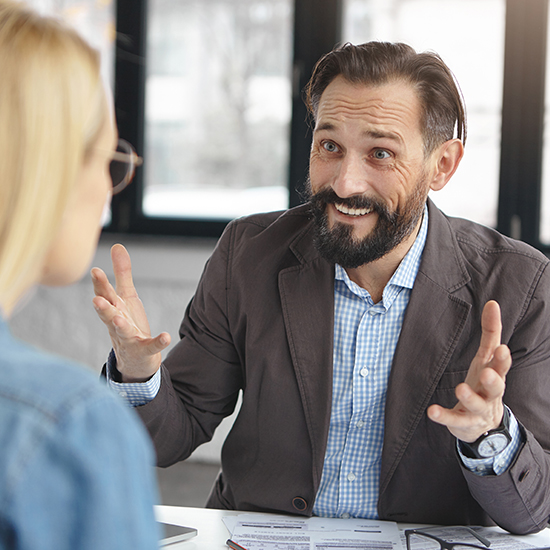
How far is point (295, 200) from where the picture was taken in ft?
10.9

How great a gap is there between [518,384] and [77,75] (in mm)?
1001

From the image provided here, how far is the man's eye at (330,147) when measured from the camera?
1433 mm

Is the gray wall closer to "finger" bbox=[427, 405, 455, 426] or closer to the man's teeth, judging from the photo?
the man's teeth

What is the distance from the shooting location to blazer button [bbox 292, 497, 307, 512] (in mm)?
1265

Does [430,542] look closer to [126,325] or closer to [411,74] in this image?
[126,325]

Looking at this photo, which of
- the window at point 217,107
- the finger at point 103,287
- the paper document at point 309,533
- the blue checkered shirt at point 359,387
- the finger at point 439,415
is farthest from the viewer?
the window at point 217,107

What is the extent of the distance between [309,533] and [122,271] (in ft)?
1.92

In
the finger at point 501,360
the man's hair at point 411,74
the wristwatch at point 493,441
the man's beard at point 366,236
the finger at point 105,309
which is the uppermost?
the man's hair at point 411,74

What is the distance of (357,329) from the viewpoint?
1390 mm

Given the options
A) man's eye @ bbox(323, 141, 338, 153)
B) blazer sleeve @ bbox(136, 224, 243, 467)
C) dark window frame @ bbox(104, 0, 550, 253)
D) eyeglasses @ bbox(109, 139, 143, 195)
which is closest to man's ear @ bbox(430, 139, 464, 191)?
man's eye @ bbox(323, 141, 338, 153)

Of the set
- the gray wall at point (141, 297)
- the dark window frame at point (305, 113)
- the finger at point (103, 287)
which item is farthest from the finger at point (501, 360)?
the gray wall at point (141, 297)

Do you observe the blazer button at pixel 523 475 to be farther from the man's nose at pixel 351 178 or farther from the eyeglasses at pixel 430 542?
the man's nose at pixel 351 178

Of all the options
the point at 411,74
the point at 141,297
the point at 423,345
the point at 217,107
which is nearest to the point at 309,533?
the point at 423,345

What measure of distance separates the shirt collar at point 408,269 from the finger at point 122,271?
44cm
